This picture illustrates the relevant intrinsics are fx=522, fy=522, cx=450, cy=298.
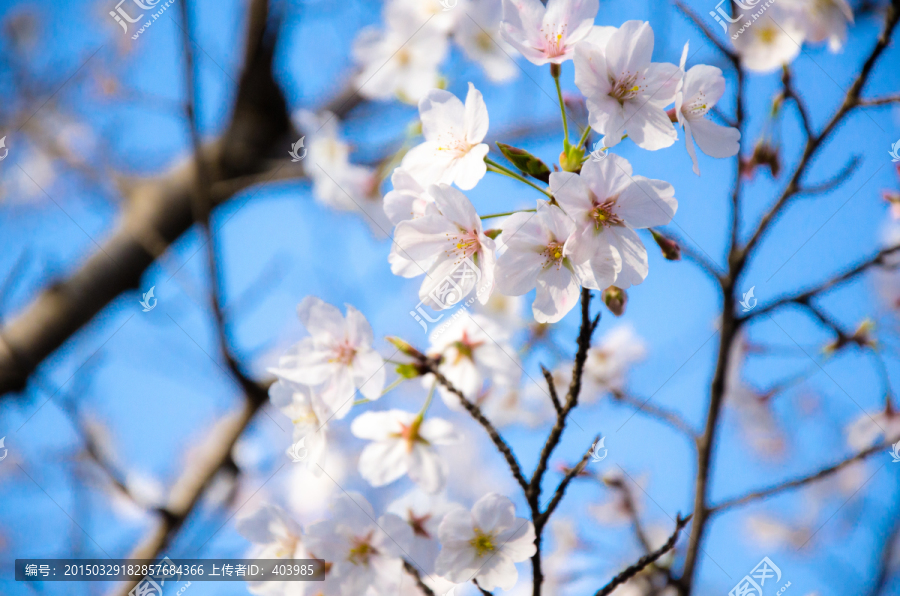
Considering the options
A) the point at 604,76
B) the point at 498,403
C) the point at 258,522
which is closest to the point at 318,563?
the point at 258,522

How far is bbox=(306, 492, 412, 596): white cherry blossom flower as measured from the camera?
988mm

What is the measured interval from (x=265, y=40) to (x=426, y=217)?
8.02 feet

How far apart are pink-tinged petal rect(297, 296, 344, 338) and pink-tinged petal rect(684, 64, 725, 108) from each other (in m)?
0.74

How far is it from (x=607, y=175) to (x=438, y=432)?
634mm

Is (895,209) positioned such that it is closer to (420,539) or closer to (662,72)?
(662,72)

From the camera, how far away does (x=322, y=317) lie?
1.05 meters

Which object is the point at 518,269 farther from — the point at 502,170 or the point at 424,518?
the point at 424,518

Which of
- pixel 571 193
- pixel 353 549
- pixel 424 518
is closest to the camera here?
pixel 571 193

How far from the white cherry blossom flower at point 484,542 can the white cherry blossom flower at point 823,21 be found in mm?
1385

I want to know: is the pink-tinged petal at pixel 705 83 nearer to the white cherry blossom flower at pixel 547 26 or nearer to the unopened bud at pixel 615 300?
the white cherry blossom flower at pixel 547 26

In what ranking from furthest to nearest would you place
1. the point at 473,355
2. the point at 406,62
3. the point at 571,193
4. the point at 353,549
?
1. the point at 406,62
2. the point at 473,355
3. the point at 353,549
4. the point at 571,193

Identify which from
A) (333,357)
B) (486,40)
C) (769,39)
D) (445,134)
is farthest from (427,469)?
(486,40)

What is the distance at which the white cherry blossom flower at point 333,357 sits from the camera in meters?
1.00

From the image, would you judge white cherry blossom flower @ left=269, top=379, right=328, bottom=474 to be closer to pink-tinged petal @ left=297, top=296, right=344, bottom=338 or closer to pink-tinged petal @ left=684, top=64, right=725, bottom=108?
pink-tinged petal @ left=297, top=296, right=344, bottom=338
